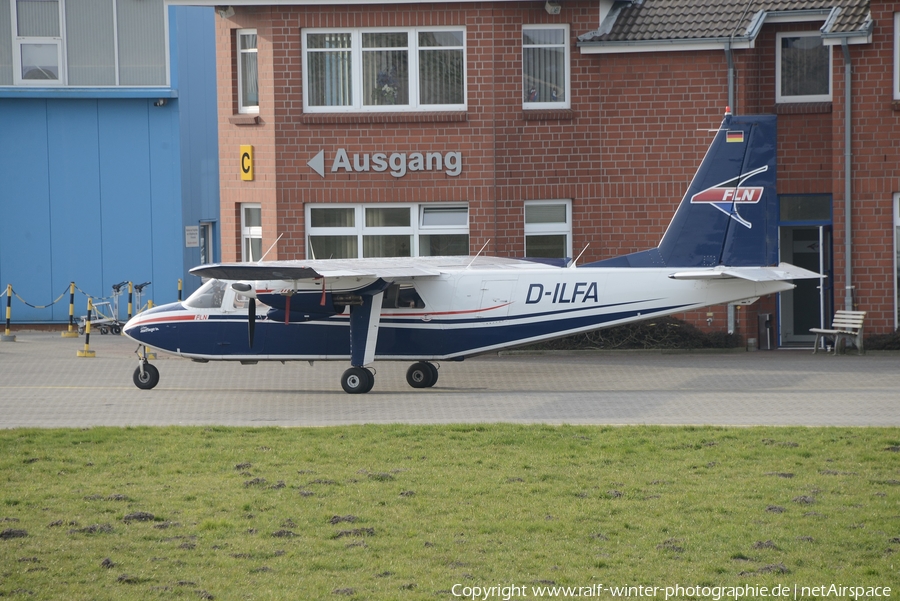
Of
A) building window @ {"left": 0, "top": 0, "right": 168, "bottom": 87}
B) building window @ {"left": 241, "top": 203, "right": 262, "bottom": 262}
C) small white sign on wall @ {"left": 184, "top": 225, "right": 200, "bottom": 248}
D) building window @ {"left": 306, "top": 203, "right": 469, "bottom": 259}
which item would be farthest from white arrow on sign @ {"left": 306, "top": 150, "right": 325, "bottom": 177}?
building window @ {"left": 0, "top": 0, "right": 168, "bottom": 87}

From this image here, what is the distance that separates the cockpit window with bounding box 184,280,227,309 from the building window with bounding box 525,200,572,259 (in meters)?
6.86

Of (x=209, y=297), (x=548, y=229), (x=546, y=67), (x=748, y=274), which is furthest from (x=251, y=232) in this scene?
(x=748, y=274)

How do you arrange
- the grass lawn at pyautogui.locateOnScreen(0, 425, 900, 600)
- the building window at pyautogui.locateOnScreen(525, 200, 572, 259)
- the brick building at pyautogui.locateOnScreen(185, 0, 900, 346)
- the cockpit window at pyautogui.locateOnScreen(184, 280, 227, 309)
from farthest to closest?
the building window at pyautogui.locateOnScreen(525, 200, 572, 259) → the brick building at pyautogui.locateOnScreen(185, 0, 900, 346) → the cockpit window at pyautogui.locateOnScreen(184, 280, 227, 309) → the grass lawn at pyautogui.locateOnScreen(0, 425, 900, 600)

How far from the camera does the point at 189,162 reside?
29.2m

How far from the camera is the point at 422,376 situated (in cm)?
1814

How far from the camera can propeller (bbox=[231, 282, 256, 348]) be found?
16953 millimetres

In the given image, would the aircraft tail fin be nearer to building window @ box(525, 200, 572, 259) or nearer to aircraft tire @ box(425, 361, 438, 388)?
aircraft tire @ box(425, 361, 438, 388)

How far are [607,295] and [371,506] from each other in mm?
8129

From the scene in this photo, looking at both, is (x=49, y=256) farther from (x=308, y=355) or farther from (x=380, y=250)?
(x=308, y=355)

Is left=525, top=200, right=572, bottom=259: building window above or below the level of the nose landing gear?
above

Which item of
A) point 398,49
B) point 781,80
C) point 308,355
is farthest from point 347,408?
point 781,80

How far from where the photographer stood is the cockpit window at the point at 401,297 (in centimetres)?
1784

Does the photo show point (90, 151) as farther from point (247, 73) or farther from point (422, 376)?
point (422, 376)

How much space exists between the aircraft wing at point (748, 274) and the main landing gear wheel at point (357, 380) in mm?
4739
